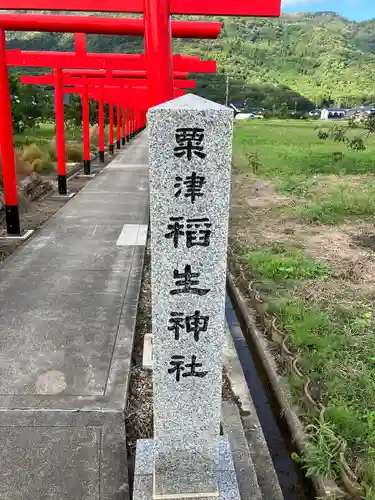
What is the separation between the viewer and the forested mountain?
8081 cm

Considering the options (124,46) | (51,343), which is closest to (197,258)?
(51,343)

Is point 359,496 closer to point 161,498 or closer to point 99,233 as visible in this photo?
point 161,498

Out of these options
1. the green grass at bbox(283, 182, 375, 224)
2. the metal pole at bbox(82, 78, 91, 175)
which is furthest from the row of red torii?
the metal pole at bbox(82, 78, 91, 175)

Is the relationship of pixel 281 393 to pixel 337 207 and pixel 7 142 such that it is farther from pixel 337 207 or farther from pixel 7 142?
pixel 337 207

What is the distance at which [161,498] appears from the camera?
298 centimetres

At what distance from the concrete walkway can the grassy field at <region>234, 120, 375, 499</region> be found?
1627 millimetres

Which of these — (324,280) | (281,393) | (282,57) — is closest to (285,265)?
(324,280)

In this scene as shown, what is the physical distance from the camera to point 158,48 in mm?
5133

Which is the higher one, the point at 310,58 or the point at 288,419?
the point at 310,58

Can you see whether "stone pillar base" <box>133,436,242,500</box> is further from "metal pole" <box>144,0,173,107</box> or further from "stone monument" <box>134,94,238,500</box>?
"metal pole" <box>144,0,173,107</box>

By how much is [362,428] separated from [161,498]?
5.86 feet

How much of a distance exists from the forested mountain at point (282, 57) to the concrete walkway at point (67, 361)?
6693cm

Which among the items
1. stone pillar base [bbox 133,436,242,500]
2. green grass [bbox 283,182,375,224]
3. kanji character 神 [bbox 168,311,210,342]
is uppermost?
kanji character 神 [bbox 168,311,210,342]

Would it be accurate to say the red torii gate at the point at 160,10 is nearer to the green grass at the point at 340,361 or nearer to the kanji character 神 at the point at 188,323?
the green grass at the point at 340,361
